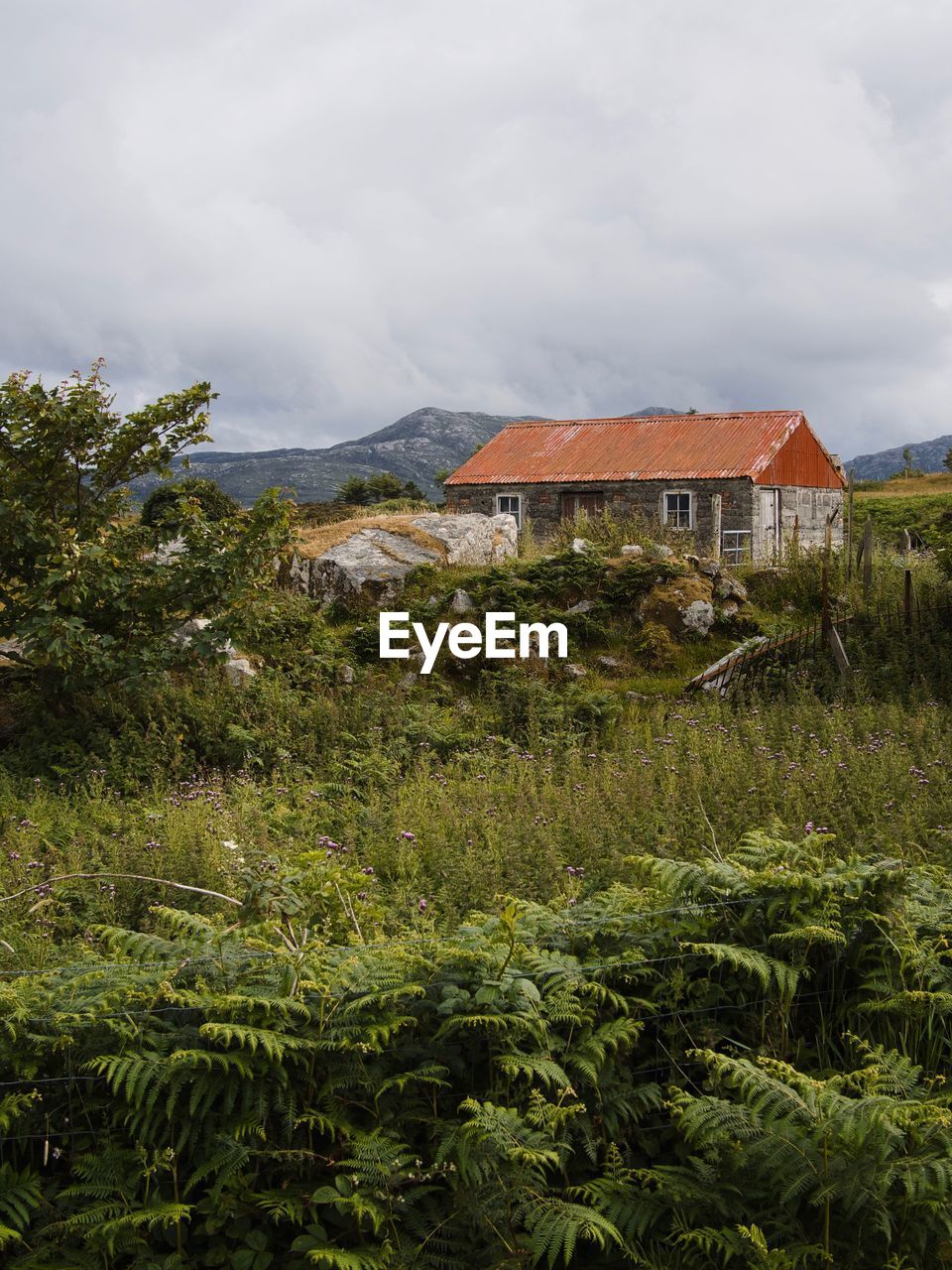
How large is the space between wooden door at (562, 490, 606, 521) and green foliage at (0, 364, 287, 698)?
1794cm

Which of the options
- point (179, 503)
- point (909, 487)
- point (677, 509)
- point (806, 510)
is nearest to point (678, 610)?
point (179, 503)

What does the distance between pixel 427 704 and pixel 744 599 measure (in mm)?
5289

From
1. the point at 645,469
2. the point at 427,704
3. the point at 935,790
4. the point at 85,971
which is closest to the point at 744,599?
the point at 427,704

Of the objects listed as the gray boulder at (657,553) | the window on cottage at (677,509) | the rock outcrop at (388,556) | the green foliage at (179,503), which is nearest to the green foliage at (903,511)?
the window on cottage at (677,509)

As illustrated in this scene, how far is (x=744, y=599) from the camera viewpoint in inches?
561

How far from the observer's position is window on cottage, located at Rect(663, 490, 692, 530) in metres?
27.0

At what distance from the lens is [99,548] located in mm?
10117

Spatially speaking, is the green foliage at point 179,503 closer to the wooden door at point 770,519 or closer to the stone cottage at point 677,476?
the stone cottage at point 677,476

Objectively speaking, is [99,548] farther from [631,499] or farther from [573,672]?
[631,499]

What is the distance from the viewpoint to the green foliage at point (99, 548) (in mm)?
10195

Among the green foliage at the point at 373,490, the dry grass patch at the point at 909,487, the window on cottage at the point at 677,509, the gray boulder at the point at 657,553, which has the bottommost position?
the gray boulder at the point at 657,553

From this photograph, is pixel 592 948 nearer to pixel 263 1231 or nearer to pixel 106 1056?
pixel 263 1231

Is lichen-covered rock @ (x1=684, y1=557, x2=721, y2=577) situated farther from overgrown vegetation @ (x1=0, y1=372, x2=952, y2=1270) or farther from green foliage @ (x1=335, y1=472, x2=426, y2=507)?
green foliage @ (x1=335, y1=472, x2=426, y2=507)

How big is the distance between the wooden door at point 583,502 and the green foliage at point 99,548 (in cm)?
1794
